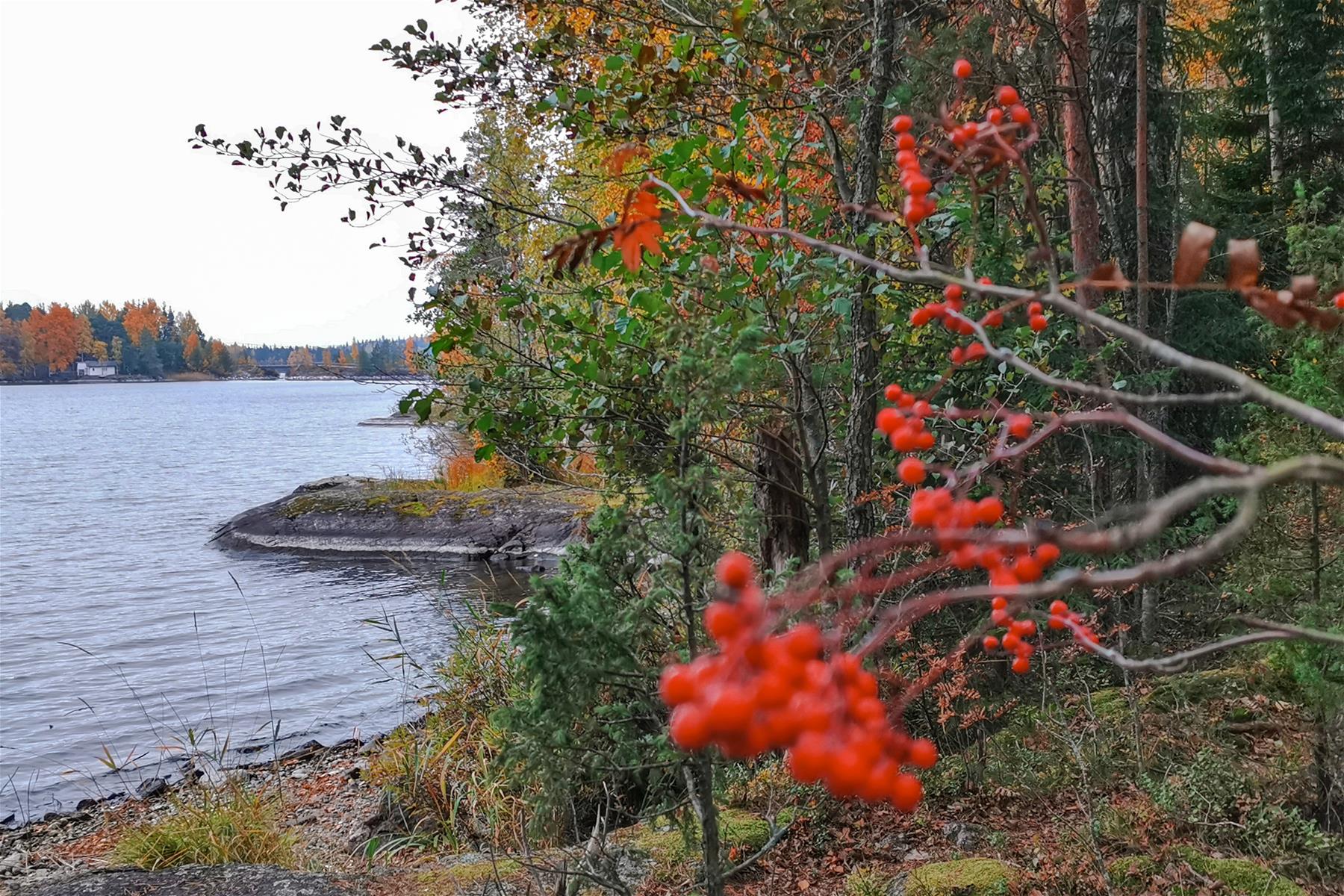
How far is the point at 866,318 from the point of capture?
3963 mm

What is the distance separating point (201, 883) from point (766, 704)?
433cm

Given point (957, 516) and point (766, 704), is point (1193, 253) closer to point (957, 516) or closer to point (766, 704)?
point (957, 516)

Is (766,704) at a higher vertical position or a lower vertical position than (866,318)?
lower

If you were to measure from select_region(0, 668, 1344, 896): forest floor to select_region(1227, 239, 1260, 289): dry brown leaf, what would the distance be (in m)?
2.64

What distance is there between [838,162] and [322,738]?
7304 millimetres

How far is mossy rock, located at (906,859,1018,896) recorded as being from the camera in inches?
135

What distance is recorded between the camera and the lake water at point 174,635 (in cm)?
839

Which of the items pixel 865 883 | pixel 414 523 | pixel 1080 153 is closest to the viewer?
pixel 865 883

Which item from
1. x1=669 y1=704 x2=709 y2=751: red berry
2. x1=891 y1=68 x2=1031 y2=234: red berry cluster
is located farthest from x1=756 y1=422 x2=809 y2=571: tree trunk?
x1=669 y1=704 x2=709 y2=751: red berry

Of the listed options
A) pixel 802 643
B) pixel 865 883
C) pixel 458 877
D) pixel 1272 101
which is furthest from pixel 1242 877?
pixel 1272 101

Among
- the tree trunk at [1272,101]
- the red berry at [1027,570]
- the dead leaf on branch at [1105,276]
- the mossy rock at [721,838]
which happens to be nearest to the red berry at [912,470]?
the red berry at [1027,570]

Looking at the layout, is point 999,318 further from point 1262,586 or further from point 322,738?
point 322,738

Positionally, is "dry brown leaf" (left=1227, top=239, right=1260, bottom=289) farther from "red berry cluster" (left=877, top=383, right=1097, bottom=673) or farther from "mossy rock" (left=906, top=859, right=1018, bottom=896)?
"mossy rock" (left=906, top=859, right=1018, bottom=896)

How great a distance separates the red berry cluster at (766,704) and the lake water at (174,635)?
175 inches
